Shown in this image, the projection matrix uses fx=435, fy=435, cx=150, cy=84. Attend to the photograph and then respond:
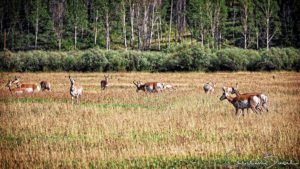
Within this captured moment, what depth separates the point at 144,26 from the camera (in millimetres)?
71812

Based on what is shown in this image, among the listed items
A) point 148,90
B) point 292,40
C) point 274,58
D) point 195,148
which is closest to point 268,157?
point 195,148

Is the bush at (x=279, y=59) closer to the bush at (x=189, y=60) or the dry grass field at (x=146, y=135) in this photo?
the bush at (x=189, y=60)

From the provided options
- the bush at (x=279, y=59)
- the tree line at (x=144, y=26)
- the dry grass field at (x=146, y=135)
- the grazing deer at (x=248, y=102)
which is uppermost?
the tree line at (x=144, y=26)

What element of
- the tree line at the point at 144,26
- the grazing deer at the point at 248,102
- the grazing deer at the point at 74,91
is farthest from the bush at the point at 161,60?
the grazing deer at the point at 248,102

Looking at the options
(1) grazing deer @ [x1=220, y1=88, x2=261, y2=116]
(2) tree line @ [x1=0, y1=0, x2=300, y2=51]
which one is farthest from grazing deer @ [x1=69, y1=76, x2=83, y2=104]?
(2) tree line @ [x1=0, y1=0, x2=300, y2=51]

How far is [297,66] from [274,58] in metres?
2.99

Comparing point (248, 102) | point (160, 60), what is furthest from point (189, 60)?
point (248, 102)

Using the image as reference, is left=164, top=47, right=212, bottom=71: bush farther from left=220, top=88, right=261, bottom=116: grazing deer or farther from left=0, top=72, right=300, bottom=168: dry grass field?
left=220, top=88, right=261, bottom=116: grazing deer

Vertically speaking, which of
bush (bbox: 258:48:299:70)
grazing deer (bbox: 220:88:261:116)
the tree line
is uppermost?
the tree line

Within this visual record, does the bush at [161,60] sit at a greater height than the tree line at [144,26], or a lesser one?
lesser

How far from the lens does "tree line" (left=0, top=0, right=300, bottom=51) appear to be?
224ft

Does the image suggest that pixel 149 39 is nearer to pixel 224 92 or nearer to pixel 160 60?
pixel 160 60

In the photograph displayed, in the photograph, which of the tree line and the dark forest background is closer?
the dark forest background

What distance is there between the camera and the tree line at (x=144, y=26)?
2685 inches
